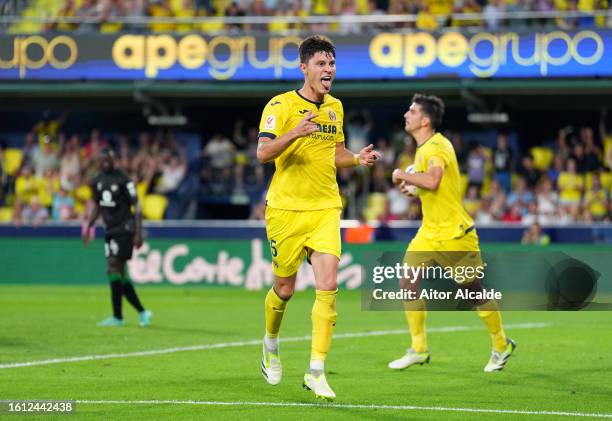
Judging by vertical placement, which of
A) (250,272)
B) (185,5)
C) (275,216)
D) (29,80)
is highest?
(185,5)

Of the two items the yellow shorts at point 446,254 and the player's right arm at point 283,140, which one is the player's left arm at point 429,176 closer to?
the yellow shorts at point 446,254

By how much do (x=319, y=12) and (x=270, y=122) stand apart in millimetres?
19365

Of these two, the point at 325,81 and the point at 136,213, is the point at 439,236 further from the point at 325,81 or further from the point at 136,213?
the point at 136,213

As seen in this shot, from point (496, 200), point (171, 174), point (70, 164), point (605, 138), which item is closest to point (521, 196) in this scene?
point (496, 200)

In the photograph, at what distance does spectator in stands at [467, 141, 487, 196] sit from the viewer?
26.8 meters

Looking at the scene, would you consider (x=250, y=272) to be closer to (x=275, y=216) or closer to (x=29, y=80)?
(x=29, y=80)

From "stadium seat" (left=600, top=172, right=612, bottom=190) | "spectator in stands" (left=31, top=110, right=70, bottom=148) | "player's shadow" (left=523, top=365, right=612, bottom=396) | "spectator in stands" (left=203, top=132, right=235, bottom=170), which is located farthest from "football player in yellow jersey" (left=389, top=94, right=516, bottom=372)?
"spectator in stands" (left=31, top=110, right=70, bottom=148)

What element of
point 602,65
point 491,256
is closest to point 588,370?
point 491,256

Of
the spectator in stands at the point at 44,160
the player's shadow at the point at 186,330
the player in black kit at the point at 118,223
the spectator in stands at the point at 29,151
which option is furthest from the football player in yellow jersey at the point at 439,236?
the spectator in stands at the point at 29,151

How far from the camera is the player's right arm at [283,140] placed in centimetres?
878

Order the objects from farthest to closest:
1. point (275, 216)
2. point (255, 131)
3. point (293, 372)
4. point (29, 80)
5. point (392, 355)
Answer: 1. point (255, 131)
2. point (29, 80)
3. point (392, 355)
4. point (293, 372)
5. point (275, 216)

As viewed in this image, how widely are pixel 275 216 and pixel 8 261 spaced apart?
1708cm

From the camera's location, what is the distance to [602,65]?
1001 inches

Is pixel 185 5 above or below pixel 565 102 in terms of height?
above
